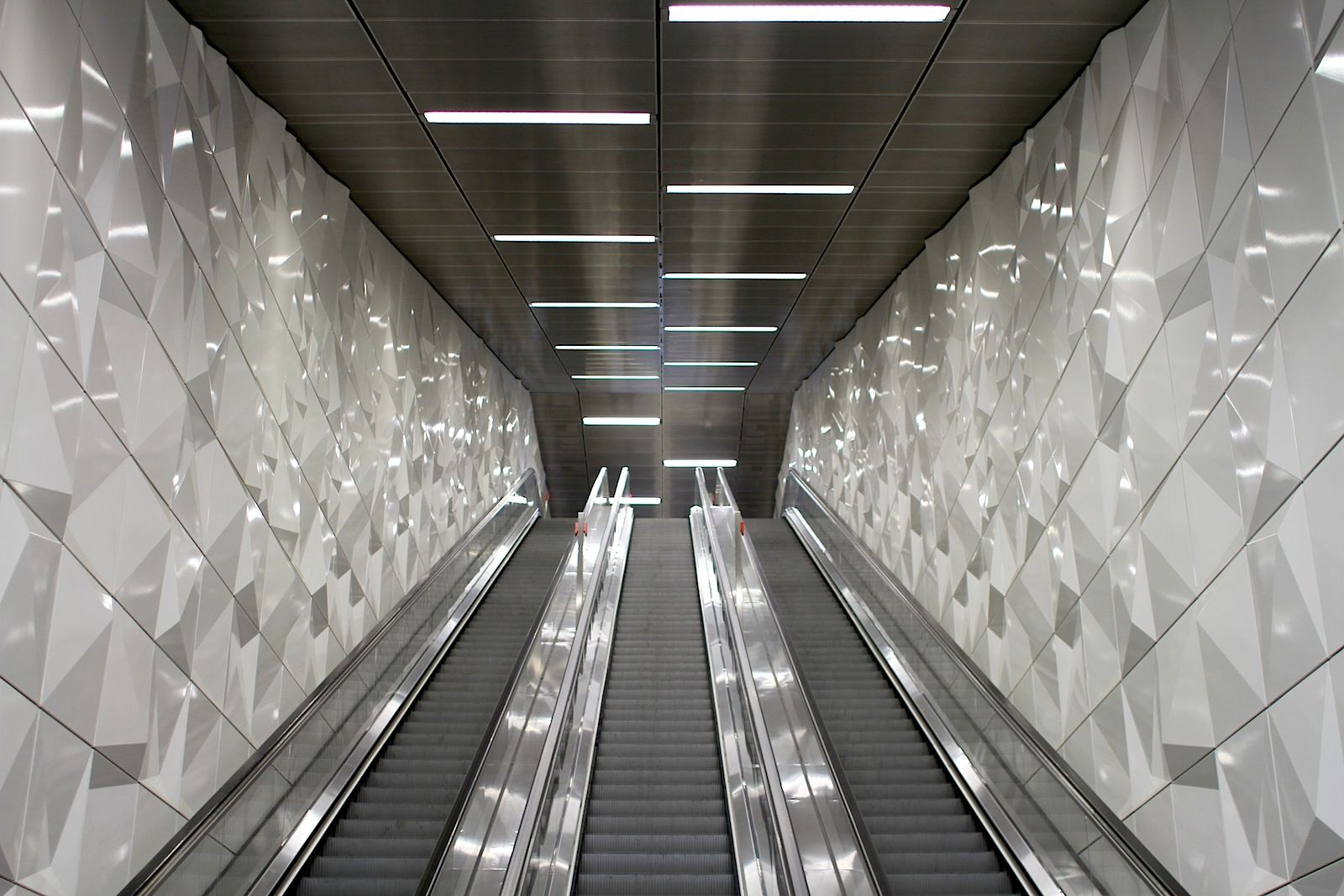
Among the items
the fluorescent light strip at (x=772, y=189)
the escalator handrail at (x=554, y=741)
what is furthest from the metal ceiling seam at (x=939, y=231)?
the escalator handrail at (x=554, y=741)

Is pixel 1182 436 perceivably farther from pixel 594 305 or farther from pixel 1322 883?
pixel 594 305

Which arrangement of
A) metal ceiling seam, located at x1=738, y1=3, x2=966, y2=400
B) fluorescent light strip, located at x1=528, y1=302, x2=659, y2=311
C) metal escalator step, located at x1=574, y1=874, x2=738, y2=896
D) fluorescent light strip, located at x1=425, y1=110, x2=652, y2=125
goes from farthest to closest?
fluorescent light strip, located at x1=528, y1=302, x2=659, y2=311
fluorescent light strip, located at x1=425, y1=110, x2=652, y2=125
metal ceiling seam, located at x1=738, y1=3, x2=966, y2=400
metal escalator step, located at x1=574, y1=874, x2=738, y2=896

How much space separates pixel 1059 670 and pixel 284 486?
19.6ft

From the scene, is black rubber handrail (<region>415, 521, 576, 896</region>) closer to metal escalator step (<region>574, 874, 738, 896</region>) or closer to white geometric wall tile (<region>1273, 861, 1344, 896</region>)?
metal escalator step (<region>574, 874, 738, 896</region>)

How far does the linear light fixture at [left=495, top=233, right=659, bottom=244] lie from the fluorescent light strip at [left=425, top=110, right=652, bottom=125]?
8.91 feet

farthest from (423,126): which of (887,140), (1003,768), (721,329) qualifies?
(721,329)

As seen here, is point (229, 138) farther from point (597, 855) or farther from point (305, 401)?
point (597, 855)

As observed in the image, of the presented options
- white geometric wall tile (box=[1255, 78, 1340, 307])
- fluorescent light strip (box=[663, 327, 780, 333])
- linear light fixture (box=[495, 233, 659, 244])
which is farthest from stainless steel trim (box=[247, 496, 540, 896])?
white geometric wall tile (box=[1255, 78, 1340, 307])

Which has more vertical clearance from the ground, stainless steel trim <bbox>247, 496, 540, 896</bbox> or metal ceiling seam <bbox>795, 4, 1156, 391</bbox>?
metal ceiling seam <bbox>795, 4, 1156, 391</bbox>

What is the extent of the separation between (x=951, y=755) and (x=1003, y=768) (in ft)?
2.93

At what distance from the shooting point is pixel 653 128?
22.8ft

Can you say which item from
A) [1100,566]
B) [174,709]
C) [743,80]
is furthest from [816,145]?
[174,709]

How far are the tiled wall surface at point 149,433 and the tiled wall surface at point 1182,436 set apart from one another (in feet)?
17.9

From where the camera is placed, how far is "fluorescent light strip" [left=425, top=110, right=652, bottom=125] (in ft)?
22.1
